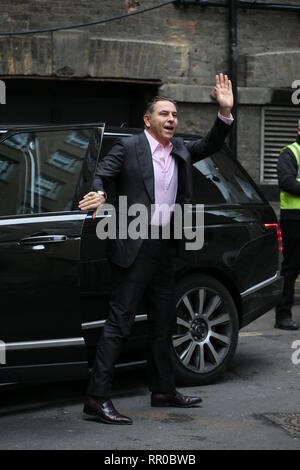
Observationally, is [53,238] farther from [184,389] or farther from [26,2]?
[26,2]

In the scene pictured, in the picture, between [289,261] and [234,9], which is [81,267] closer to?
[289,261]

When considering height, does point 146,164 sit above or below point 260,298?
above

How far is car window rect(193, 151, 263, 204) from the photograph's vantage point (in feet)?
21.6

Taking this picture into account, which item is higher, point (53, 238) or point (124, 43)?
point (124, 43)

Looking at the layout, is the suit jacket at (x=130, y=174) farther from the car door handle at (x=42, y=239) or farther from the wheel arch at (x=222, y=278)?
the wheel arch at (x=222, y=278)

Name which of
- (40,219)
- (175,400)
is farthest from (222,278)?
(40,219)

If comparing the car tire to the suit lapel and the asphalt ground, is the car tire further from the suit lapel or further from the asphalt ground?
the suit lapel

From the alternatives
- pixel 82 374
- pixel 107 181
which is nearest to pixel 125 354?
pixel 82 374

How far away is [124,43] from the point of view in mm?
12531

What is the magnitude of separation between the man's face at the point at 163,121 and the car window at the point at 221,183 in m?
0.97

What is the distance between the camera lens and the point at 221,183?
6.73 m

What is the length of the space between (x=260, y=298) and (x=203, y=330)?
24.6 inches

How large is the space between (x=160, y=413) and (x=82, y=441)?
80 centimetres

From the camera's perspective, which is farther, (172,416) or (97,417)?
(172,416)
